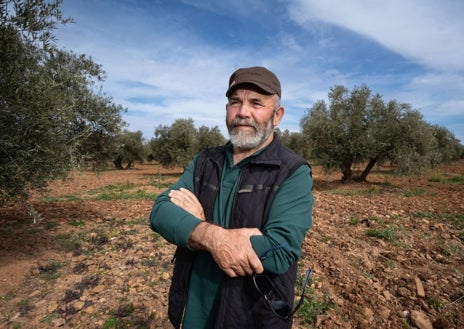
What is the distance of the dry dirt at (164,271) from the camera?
3910mm

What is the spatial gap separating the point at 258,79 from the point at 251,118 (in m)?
0.31

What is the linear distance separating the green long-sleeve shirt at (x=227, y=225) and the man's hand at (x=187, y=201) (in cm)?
7

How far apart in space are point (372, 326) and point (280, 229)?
3040 mm

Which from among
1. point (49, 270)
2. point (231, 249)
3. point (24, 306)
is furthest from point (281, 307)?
point (49, 270)

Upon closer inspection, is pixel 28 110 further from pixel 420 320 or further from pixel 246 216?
pixel 420 320

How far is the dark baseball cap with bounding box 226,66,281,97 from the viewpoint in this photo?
81.6 inches

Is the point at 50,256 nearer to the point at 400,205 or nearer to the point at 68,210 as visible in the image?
the point at 68,210

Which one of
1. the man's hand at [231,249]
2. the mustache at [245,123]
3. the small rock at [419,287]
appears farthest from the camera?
the small rock at [419,287]

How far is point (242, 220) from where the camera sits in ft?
6.33

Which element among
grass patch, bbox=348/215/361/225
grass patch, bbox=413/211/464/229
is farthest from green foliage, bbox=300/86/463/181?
grass patch, bbox=348/215/361/225

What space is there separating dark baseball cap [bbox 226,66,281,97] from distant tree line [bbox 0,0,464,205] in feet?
13.6

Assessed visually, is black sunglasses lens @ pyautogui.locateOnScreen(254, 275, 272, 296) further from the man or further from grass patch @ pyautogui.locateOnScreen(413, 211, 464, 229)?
grass patch @ pyautogui.locateOnScreen(413, 211, 464, 229)

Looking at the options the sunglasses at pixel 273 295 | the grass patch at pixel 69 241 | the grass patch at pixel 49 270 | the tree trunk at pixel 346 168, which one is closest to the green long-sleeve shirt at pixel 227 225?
Result: the sunglasses at pixel 273 295

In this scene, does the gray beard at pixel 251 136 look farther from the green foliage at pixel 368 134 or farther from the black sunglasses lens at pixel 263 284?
the green foliage at pixel 368 134
